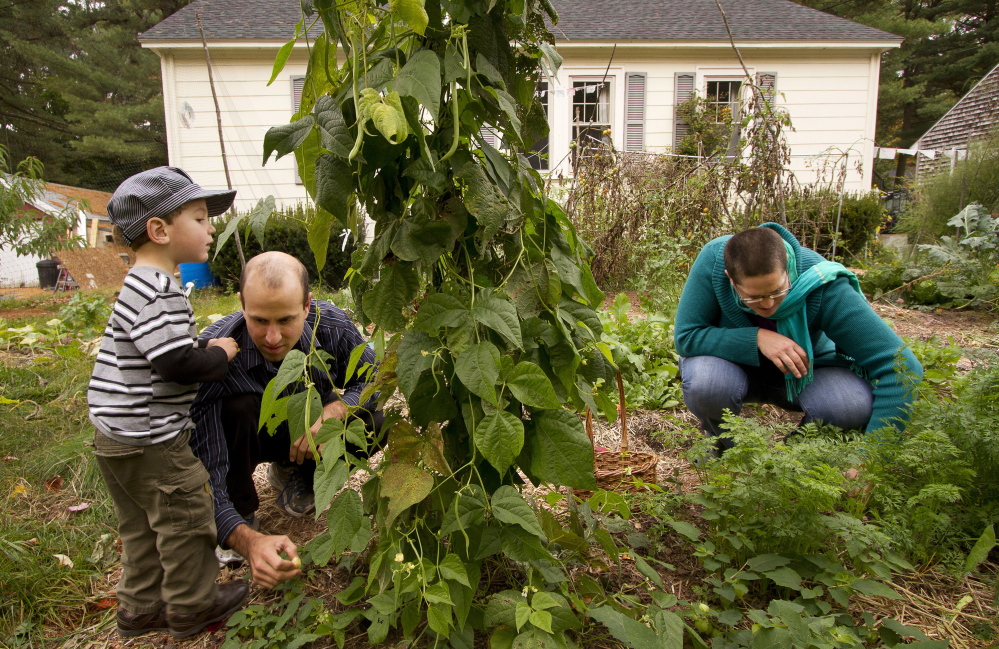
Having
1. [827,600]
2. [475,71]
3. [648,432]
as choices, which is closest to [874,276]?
[648,432]

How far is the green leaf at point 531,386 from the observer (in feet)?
3.45

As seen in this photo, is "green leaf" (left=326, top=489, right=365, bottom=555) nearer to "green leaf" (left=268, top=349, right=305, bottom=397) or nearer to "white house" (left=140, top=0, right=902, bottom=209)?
"green leaf" (left=268, top=349, right=305, bottom=397)

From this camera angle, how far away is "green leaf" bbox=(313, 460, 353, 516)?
3.50 feet

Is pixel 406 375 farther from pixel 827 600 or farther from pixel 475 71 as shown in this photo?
pixel 827 600

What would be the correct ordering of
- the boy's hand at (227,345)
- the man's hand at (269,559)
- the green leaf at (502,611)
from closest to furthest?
the green leaf at (502,611), the man's hand at (269,559), the boy's hand at (227,345)

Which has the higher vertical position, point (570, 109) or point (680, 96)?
point (680, 96)

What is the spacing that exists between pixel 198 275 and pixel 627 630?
8059 mm

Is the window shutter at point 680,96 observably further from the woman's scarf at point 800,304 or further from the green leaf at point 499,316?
the green leaf at point 499,316

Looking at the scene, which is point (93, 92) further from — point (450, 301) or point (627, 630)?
point (627, 630)

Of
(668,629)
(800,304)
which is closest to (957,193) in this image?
(800,304)

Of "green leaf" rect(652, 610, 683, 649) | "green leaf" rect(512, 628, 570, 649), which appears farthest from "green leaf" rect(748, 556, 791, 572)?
"green leaf" rect(512, 628, 570, 649)

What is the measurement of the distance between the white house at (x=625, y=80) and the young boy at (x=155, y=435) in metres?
8.52

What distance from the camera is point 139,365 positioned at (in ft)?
5.24

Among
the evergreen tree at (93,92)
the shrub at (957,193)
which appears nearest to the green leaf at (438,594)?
the shrub at (957,193)
